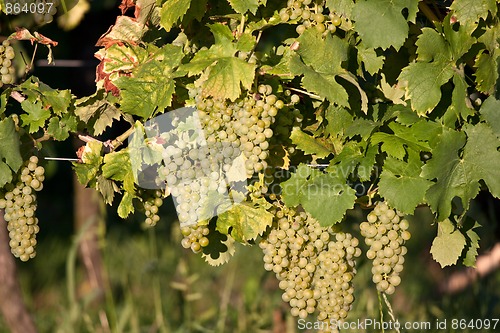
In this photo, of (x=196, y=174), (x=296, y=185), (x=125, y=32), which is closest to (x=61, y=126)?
(x=125, y=32)

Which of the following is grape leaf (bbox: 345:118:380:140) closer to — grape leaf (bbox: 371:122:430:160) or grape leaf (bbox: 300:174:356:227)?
grape leaf (bbox: 371:122:430:160)

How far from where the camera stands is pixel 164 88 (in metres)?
1.87

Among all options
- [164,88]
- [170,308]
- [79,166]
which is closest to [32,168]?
[79,166]

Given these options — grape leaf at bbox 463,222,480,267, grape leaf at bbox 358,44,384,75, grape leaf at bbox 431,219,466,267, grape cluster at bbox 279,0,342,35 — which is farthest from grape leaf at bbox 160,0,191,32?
grape leaf at bbox 463,222,480,267

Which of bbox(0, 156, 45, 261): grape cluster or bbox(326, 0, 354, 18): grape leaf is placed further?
bbox(0, 156, 45, 261): grape cluster

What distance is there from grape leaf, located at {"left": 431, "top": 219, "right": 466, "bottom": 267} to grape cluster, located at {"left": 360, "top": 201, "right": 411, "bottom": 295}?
85 mm

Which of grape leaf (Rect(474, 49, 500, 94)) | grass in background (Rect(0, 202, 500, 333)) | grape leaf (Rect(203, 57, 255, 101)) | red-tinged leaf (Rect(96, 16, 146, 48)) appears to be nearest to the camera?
grape leaf (Rect(203, 57, 255, 101))

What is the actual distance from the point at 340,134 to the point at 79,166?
2.33 ft

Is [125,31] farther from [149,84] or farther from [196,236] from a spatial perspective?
[196,236]

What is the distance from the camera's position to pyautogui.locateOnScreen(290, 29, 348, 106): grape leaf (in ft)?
5.71

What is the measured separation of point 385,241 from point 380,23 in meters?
0.58

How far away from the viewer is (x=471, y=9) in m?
1.78

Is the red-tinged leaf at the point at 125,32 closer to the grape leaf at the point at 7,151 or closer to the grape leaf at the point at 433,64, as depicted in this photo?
the grape leaf at the point at 7,151

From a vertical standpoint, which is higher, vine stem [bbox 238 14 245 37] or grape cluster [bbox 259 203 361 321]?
vine stem [bbox 238 14 245 37]
